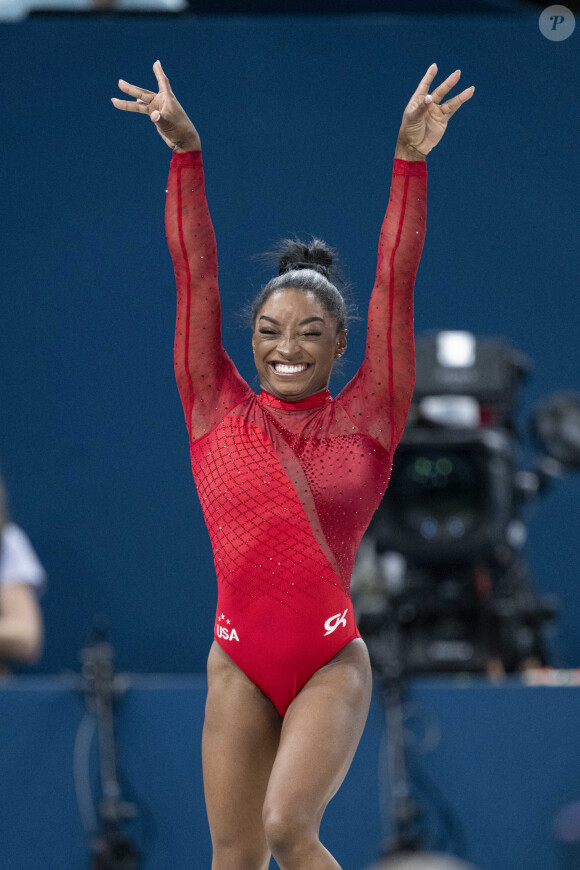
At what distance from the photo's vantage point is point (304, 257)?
2732 mm

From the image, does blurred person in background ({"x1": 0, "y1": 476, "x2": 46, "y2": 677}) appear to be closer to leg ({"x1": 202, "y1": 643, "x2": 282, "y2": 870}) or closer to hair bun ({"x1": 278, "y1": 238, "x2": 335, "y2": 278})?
leg ({"x1": 202, "y1": 643, "x2": 282, "y2": 870})

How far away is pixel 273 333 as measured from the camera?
8.24ft

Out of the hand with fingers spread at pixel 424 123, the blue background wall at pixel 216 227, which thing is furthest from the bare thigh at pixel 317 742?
the blue background wall at pixel 216 227

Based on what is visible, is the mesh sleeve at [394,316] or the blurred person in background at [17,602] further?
the blurred person in background at [17,602]

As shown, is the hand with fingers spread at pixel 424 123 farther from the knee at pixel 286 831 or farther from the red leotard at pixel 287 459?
the knee at pixel 286 831

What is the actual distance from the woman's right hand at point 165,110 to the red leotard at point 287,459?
0.03 metres

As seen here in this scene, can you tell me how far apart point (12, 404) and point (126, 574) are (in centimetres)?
92

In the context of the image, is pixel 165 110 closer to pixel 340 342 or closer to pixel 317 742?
pixel 340 342

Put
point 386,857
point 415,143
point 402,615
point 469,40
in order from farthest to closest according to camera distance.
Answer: point 469,40, point 402,615, point 386,857, point 415,143

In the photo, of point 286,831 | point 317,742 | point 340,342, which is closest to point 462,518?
point 340,342

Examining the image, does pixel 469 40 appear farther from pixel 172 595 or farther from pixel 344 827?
pixel 344 827

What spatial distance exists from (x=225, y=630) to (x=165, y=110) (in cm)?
110

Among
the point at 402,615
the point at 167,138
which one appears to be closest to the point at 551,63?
the point at 402,615

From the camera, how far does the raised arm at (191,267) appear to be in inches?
97.0
